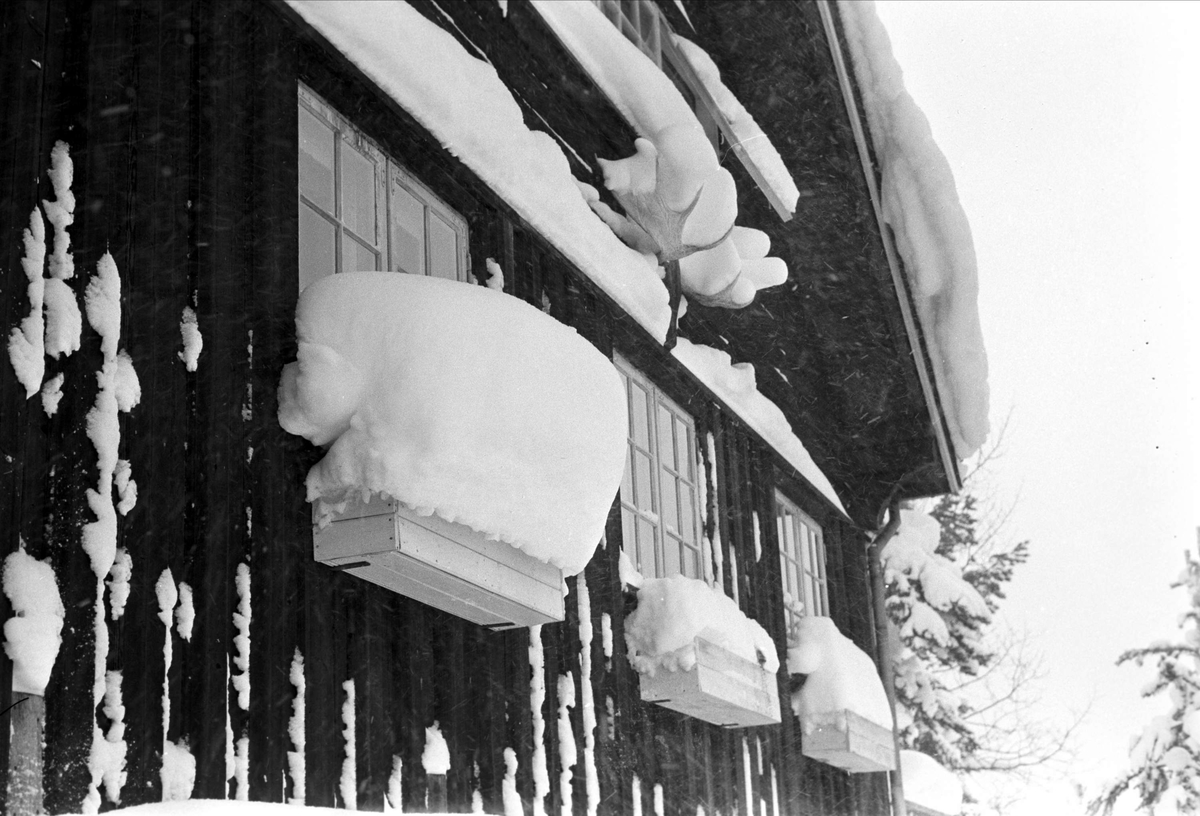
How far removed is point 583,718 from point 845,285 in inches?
120

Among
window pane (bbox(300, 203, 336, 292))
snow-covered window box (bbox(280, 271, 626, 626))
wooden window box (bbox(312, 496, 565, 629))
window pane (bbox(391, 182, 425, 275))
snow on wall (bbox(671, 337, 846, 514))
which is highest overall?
snow on wall (bbox(671, 337, 846, 514))

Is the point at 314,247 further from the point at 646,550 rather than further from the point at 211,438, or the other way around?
the point at 646,550

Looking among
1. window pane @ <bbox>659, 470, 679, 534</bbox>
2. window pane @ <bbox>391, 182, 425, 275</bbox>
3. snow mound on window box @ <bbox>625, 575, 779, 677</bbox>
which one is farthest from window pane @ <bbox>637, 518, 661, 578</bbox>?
window pane @ <bbox>391, 182, 425, 275</bbox>

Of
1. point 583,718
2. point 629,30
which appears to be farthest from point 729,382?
point 583,718

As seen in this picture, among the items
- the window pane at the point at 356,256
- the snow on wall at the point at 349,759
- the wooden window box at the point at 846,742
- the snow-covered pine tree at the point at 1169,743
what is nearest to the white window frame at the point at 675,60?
the wooden window box at the point at 846,742

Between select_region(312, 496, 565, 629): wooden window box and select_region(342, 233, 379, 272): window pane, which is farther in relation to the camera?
select_region(342, 233, 379, 272): window pane

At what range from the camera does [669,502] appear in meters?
5.46

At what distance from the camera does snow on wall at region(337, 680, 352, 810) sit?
3.07 m

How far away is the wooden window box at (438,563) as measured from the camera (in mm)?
3020

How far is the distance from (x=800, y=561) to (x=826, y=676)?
3.27 ft

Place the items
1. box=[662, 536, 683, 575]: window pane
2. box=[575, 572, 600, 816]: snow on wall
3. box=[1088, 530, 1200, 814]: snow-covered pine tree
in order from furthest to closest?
box=[1088, 530, 1200, 814]: snow-covered pine tree → box=[662, 536, 683, 575]: window pane → box=[575, 572, 600, 816]: snow on wall

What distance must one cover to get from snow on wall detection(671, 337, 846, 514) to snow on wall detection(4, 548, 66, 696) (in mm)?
3338

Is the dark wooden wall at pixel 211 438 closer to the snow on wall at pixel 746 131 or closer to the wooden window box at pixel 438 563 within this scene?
the wooden window box at pixel 438 563

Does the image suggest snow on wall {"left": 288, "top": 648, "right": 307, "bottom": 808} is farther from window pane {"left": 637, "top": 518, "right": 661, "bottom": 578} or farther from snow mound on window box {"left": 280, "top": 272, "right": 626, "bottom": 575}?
window pane {"left": 637, "top": 518, "right": 661, "bottom": 578}
